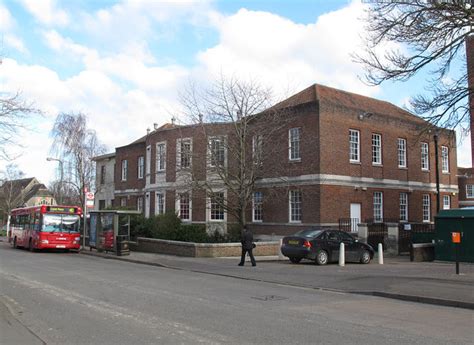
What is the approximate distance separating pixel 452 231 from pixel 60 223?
2121 cm

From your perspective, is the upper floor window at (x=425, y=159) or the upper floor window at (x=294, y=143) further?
the upper floor window at (x=425, y=159)

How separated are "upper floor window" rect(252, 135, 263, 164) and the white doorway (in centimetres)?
758

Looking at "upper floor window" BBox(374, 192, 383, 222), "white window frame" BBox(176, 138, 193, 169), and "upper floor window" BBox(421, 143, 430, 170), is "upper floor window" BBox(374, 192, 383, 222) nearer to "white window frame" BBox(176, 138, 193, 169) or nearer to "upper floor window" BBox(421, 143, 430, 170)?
"upper floor window" BBox(421, 143, 430, 170)

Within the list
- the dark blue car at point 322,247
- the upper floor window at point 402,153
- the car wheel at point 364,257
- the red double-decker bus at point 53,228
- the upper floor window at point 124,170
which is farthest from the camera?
the upper floor window at point 124,170

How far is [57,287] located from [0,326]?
4958mm

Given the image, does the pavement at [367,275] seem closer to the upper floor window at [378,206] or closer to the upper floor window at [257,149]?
the upper floor window at [257,149]

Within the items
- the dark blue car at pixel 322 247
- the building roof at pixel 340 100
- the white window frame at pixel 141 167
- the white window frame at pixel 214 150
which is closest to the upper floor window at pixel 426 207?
the building roof at pixel 340 100

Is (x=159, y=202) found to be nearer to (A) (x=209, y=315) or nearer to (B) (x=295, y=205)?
(B) (x=295, y=205)

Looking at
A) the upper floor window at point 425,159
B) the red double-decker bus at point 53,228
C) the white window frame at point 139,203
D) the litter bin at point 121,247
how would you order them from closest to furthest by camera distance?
1. the litter bin at point 121,247
2. the red double-decker bus at point 53,228
3. the upper floor window at point 425,159
4. the white window frame at point 139,203

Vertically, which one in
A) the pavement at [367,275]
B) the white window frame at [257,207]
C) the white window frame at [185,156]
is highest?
the white window frame at [185,156]

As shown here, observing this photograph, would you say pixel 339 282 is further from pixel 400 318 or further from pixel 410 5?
pixel 410 5

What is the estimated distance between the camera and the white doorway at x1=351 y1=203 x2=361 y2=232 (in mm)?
28922

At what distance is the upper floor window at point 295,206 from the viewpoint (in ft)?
94.1

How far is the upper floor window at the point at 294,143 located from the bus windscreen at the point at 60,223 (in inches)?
539
